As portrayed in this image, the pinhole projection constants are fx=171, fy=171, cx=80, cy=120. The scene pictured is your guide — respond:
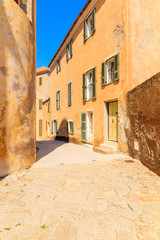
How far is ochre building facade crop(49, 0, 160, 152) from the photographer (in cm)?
689

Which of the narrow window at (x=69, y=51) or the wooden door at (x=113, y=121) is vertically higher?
the narrow window at (x=69, y=51)

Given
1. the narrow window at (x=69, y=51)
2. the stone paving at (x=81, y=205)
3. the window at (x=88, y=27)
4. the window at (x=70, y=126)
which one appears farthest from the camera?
the narrow window at (x=69, y=51)

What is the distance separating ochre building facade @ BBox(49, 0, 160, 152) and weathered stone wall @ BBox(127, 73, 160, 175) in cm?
55

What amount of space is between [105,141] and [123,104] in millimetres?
2097

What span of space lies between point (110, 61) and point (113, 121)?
2778 mm

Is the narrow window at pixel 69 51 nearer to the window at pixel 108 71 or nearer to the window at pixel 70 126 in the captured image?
the window at pixel 70 126

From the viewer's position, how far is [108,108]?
8234mm

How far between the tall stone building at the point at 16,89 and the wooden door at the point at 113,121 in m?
3.79

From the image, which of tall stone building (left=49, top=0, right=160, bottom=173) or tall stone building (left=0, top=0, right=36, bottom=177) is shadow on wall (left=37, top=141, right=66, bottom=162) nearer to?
tall stone building (left=0, top=0, right=36, bottom=177)

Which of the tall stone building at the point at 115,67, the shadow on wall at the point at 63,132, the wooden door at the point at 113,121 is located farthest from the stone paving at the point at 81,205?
the shadow on wall at the point at 63,132

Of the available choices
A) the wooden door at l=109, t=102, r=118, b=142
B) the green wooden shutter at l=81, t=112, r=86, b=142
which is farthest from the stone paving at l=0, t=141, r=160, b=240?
the green wooden shutter at l=81, t=112, r=86, b=142

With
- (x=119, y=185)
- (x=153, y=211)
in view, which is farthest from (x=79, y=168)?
(x=153, y=211)

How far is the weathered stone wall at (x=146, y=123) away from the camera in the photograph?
4391mm

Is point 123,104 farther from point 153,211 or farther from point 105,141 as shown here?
point 153,211
